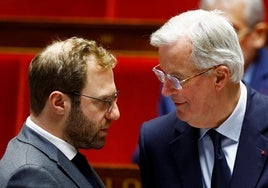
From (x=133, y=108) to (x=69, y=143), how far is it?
0.54 m

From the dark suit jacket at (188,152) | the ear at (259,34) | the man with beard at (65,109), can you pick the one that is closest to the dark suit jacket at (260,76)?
the ear at (259,34)

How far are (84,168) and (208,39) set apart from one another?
194 mm

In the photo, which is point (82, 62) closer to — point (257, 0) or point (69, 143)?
point (69, 143)

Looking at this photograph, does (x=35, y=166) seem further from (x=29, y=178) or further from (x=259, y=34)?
(x=259, y=34)

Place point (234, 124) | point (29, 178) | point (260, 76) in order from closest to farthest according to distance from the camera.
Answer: point (29, 178), point (234, 124), point (260, 76)

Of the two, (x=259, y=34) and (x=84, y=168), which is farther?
(x=259, y=34)

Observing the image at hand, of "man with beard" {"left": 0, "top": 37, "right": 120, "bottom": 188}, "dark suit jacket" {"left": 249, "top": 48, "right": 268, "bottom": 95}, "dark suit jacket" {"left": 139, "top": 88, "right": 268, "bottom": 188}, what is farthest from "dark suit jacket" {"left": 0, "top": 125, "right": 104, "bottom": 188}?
"dark suit jacket" {"left": 249, "top": 48, "right": 268, "bottom": 95}

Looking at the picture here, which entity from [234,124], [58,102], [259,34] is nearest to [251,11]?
→ [259,34]

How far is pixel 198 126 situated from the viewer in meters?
0.76

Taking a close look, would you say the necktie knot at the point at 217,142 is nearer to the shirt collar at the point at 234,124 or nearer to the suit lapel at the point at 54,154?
the shirt collar at the point at 234,124

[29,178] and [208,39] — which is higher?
[208,39]

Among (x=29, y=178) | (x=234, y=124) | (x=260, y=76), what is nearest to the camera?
(x=29, y=178)

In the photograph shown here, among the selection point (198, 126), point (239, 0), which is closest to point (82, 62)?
point (198, 126)

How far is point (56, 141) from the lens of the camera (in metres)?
0.72
